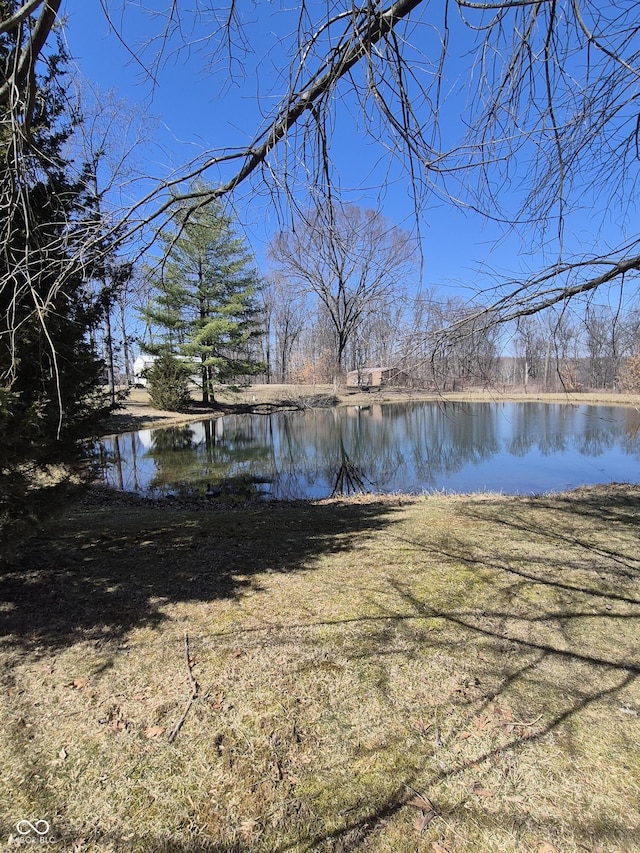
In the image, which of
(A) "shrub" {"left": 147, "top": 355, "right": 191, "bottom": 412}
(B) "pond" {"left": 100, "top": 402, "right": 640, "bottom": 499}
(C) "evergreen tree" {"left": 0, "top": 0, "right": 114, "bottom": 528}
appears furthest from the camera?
(A) "shrub" {"left": 147, "top": 355, "right": 191, "bottom": 412}

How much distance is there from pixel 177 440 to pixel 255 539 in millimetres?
13905

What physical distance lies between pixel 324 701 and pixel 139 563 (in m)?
2.61

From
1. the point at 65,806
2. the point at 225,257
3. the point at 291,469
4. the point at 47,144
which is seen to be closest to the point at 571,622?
the point at 65,806

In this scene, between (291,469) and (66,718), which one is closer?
(66,718)

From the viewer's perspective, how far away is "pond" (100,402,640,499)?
1044cm

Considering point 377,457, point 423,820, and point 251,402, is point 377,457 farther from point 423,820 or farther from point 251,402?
point 251,402

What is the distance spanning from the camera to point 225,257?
1026 inches

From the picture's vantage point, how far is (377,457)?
46.3 feet

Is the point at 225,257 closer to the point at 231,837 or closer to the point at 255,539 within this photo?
the point at 255,539

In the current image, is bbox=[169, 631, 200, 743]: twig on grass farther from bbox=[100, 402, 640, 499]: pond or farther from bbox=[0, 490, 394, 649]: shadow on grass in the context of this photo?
bbox=[100, 402, 640, 499]: pond

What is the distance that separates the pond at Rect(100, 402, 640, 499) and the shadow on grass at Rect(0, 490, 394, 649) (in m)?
1.03
